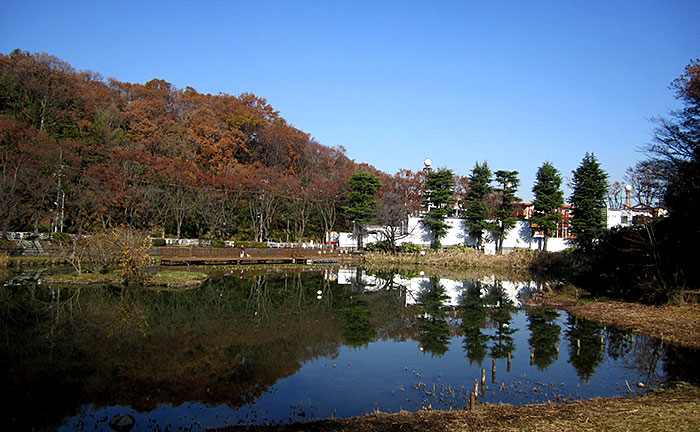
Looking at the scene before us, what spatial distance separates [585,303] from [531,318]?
3.45 metres

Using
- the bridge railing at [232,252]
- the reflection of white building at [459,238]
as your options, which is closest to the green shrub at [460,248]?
the reflection of white building at [459,238]

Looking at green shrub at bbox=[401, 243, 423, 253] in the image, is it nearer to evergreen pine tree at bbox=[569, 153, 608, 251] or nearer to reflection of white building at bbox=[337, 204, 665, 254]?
reflection of white building at bbox=[337, 204, 665, 254]

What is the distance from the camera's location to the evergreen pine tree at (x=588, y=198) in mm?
39375

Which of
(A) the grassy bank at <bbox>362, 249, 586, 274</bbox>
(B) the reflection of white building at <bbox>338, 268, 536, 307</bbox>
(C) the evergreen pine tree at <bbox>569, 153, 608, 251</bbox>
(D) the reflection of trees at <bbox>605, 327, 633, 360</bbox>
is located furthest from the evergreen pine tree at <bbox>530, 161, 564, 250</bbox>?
(D) the reflection of trees at <bbox>605, 327, 633, 360</bbox>

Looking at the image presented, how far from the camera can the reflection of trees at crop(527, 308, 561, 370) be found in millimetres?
11522

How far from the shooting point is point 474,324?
50.9ft

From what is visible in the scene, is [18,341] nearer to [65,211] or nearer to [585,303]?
[585,303]

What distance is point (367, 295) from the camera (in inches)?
858

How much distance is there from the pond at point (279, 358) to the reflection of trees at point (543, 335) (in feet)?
0.16

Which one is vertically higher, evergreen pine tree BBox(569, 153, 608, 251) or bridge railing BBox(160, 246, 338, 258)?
evergreen pine tree BBox(569, 153, 608, 251)

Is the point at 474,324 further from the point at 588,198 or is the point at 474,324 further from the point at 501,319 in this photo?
the point at 588,198

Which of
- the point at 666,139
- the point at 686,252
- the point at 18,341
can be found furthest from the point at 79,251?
the point at 666,139

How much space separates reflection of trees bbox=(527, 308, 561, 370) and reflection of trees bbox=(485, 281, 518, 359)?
0.60 m

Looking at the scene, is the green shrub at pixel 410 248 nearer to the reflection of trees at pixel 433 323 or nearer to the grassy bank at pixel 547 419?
the reflection of trees at pixel 433 323
